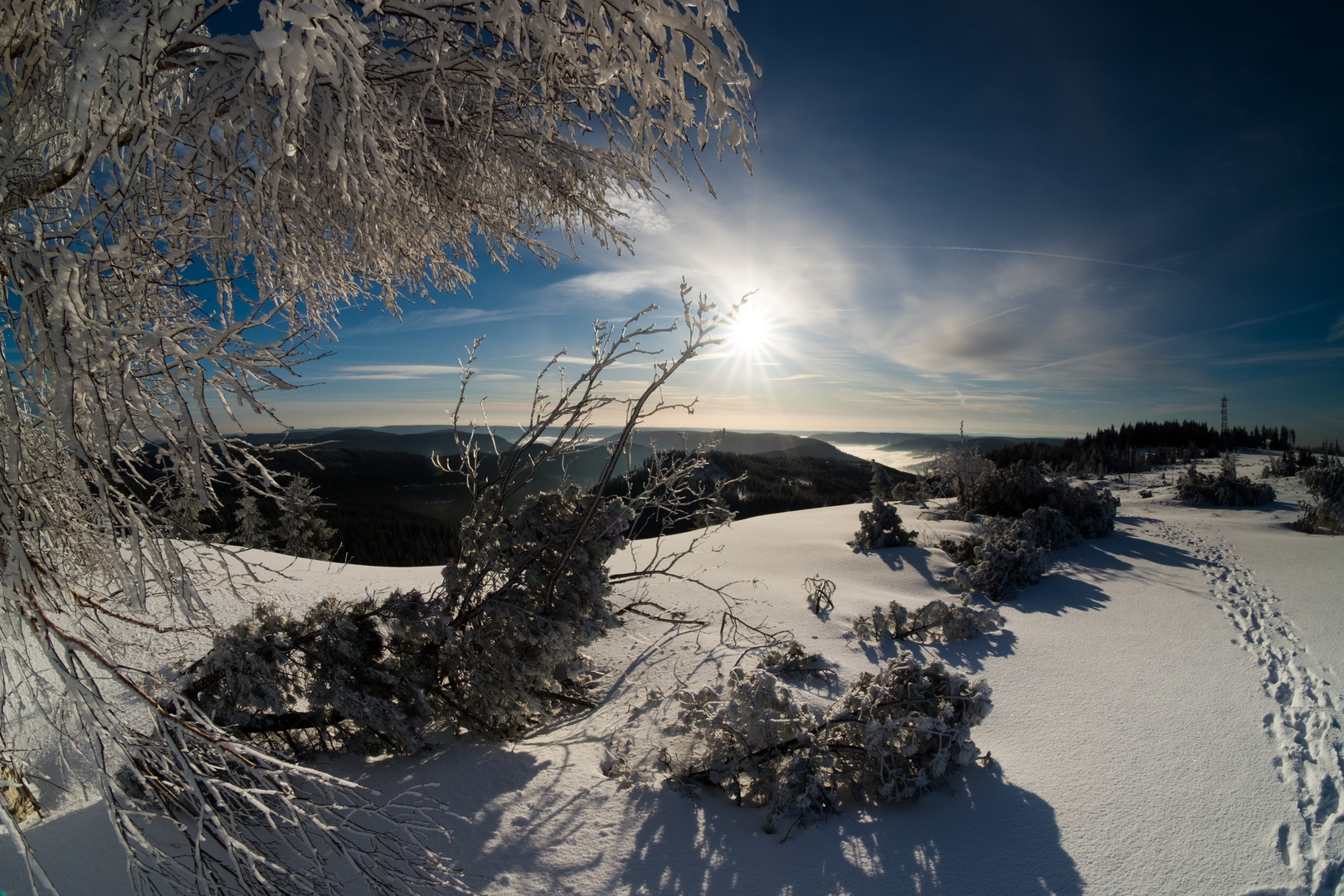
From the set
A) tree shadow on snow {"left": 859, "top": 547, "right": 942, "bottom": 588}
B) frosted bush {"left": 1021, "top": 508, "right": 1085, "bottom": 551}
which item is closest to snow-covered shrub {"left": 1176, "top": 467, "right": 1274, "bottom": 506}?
frosted bush {"left": 1021, "top": 508, "right": 1085, "bottom": 551}

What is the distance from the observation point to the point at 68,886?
1.89 m

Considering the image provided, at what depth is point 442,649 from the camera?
3.14 meters

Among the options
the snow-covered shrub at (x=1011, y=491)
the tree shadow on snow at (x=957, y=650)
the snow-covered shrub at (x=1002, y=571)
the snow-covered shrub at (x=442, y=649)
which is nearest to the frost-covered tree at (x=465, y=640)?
the snow-covered shrub at (x=442, y=649)

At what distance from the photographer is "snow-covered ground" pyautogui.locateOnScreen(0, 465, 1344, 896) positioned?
209 centimetres

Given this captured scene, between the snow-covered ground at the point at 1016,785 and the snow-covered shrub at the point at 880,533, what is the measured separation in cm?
252

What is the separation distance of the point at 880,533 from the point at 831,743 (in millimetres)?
5826

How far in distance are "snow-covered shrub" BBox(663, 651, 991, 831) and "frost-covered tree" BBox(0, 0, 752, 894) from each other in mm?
1391

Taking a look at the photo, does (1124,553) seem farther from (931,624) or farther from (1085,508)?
(931,624)

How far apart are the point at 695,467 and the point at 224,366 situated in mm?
2977

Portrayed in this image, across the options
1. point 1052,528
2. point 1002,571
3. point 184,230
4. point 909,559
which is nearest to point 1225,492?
point 1052,528

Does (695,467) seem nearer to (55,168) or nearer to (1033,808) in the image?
(1033,808)

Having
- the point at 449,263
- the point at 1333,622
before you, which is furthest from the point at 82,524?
the point at 1333,622

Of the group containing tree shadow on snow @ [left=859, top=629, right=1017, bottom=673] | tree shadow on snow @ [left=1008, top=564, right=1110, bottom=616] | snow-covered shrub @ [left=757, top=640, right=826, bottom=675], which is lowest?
tree shadow on snow @ [left=859, top=629, right=1017, bottom=673]

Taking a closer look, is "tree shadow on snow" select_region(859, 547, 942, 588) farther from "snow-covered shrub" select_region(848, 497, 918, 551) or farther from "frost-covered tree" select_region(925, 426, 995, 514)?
"frost-covered tree" select_region(925, 426, 995, 514)
